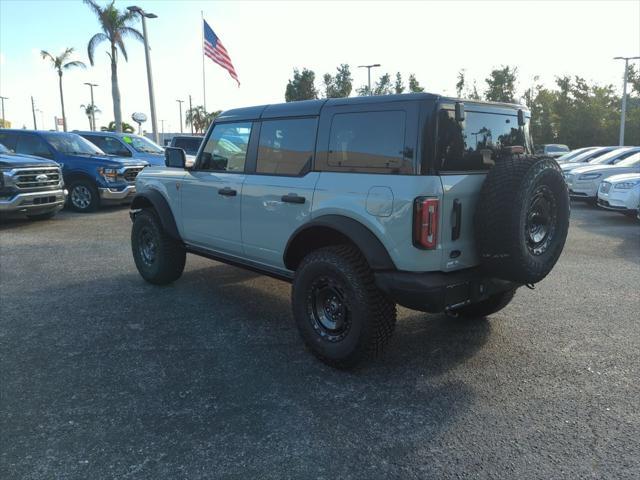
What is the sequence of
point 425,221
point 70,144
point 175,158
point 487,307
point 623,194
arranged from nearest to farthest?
1. point 425,221
2. point 487,307
3. point 175,158
4. point 623,194
5. point 70,144

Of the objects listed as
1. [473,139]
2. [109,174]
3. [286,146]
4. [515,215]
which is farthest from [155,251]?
[109,174]

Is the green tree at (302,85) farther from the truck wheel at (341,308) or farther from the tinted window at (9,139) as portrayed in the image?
Result: the truck wheel at (341,308)

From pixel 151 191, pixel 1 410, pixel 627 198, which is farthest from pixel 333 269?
pixel 627 198

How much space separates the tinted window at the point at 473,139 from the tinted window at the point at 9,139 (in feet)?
39.2

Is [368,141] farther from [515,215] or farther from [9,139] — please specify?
[9,139]

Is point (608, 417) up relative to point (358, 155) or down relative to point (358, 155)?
down

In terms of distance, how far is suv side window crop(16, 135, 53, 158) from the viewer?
39.7 ft

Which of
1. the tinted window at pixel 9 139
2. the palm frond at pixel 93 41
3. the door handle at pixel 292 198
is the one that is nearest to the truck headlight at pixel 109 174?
the tinted window at pixel 9 139

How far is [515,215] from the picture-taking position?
3236 millimetres

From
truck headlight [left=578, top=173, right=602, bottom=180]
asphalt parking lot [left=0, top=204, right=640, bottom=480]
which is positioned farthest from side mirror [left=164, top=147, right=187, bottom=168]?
truck headlight [left=578, top=173, right=602, bottom=180]

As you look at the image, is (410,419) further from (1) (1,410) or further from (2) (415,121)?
(1) (1,410)

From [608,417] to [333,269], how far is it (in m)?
1.91

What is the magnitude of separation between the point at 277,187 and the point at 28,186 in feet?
25.5

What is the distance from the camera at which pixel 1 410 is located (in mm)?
3127
